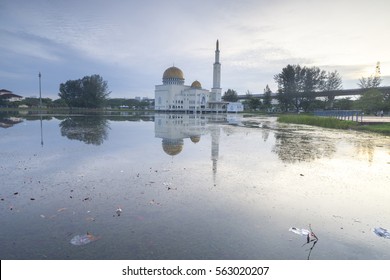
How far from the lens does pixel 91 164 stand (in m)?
8.62

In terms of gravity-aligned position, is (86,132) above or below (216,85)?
below

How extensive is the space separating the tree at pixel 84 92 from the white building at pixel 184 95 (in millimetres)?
18635

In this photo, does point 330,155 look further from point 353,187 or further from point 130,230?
point 130,230

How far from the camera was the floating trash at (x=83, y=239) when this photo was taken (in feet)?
12.3

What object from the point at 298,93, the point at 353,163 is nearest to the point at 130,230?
the point at 353,163

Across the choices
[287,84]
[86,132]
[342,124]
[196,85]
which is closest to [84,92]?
[196,85]

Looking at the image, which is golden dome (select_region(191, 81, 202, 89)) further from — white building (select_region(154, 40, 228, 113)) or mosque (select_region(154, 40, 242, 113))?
white building (select_region(154, 40, 228, 113))

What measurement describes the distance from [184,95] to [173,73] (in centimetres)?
801

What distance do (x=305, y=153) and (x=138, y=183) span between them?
8.06 meters

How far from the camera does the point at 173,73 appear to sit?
8519 centimetres

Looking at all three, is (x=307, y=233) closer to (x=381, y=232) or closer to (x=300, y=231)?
(x=300, y=231)

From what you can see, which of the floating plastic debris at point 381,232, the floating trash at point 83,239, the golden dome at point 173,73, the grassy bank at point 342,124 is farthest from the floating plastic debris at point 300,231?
the golden dome at point 173,73

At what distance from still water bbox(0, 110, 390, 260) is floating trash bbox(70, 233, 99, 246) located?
23mm

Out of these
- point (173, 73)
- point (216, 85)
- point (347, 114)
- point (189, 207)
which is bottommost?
point (189, 207)
